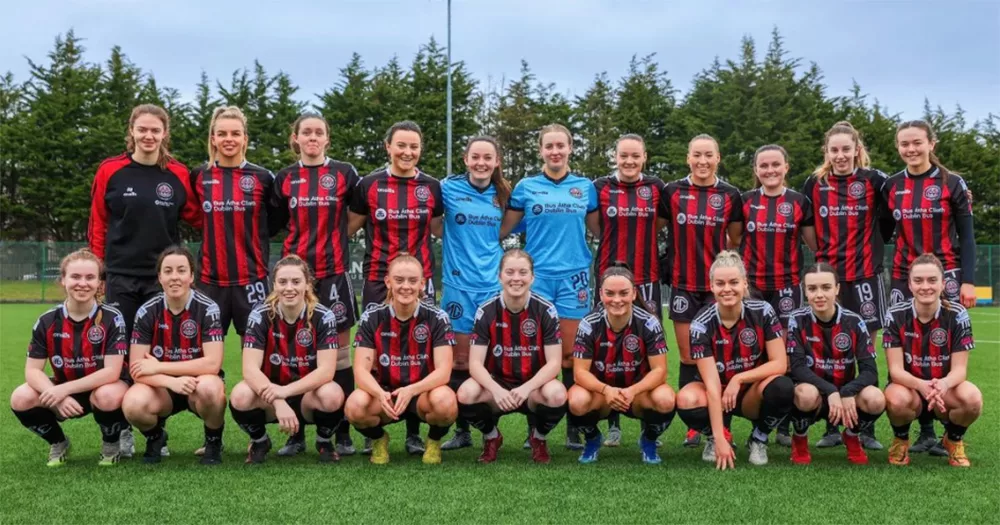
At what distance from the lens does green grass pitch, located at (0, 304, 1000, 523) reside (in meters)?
3.26

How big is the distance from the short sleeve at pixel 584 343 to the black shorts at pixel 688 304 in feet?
2.96

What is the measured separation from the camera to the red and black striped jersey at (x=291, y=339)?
4309mm

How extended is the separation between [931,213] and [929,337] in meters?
0.92

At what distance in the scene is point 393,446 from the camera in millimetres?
4871

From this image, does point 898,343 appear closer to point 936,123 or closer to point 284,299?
point 284,299

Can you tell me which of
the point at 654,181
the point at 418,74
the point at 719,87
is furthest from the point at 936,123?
the point at 654,181

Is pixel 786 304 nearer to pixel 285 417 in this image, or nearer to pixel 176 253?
pixel 285 417

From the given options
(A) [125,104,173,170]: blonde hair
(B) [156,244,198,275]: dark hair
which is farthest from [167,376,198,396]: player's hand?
(A) [125,104,173,170]: blonde hair

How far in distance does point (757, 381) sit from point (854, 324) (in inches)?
24.0

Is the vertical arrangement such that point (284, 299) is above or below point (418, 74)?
below

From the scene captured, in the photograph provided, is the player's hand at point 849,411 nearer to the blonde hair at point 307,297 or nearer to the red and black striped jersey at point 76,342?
the blonde hair at point 307,297

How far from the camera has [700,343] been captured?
4.27m

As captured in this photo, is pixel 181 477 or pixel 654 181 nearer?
pixel 181 477

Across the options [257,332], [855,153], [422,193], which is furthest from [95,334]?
[855,153]
